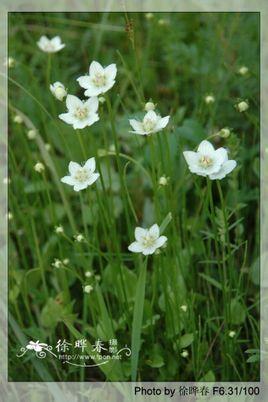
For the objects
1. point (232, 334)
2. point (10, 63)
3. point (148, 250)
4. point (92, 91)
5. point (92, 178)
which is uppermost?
point (10, 63)

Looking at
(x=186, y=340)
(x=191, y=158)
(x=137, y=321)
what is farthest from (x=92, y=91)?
(x=186, y=340)

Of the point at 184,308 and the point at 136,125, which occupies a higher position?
the point at 136,125

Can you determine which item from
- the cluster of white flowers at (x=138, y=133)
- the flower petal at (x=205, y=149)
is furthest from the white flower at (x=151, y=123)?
the flower petal at (x=205, y=149)

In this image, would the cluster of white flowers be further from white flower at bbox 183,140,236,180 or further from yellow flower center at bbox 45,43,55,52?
yellow flower center at bbox 45,43,55,52

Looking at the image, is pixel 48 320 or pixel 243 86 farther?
pixel 243 86

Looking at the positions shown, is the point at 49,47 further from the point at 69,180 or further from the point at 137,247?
the point at 137,247

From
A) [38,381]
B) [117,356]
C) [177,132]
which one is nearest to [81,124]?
[177,132]

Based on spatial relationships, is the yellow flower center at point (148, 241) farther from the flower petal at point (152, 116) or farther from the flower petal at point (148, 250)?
the flower petal at point (152, 116)

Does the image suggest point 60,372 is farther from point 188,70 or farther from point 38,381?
point 188,70
